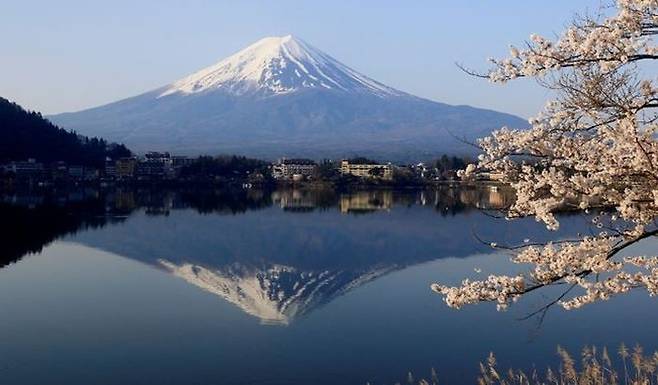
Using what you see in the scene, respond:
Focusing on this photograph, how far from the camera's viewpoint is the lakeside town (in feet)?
114

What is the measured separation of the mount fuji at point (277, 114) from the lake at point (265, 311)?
188ft

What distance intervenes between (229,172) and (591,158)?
35891 mm

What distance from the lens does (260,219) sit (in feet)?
56.6

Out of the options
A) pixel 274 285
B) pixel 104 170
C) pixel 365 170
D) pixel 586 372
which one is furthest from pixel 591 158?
pixel 104 170

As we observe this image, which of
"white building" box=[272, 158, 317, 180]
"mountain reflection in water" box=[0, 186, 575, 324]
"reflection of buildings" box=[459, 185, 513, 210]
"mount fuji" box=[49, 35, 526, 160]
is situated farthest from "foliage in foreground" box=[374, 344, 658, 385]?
"mount fuji" box=[49, 35, 526, 160]

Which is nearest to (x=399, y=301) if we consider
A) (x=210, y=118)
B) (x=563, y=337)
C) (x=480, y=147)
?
(x=563, y=337)

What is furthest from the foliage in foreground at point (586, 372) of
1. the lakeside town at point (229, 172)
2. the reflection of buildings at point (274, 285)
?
the lakeside town at point (229, 172)

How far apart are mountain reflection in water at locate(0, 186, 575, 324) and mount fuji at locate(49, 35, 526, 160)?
5039 cm

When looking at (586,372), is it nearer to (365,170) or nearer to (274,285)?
(274,285)

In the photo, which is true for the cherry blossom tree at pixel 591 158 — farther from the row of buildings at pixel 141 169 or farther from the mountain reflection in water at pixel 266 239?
the row of buildings at pixel 141 169

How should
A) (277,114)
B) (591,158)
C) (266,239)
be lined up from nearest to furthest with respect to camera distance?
(591,158) < (266,239) < (277,114)

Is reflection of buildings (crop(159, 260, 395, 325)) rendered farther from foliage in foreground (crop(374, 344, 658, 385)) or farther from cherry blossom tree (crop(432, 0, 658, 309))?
cherry blossom tree (crop(432, 0, 658, 309))

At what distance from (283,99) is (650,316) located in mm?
85503

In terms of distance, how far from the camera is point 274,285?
Result: 30.2 feet
